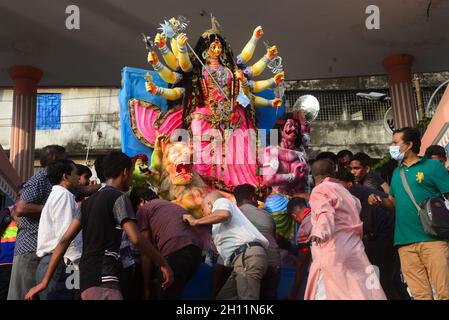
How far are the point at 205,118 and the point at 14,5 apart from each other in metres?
3.95

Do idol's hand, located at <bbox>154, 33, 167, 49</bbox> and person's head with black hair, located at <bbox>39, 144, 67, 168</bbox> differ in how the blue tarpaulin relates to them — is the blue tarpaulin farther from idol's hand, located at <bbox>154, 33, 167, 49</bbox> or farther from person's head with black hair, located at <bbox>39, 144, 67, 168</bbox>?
person's head with black hair, located at <bbox>39, 144, 67, 168</bbox>

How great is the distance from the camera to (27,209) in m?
4.72

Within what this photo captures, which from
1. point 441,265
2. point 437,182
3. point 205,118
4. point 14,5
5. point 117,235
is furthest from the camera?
point 14,5

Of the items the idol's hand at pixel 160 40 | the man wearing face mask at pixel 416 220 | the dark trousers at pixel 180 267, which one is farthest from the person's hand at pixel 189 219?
the idol's hand at pixel 160 40

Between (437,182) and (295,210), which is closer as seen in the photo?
(437,182)

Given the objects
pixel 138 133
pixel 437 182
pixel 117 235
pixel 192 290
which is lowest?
pixel 192 290

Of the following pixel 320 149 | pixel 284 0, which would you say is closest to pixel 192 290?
pixel 284 0

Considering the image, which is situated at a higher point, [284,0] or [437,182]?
[284,0]

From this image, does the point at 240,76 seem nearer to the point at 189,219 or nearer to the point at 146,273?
the point at 189,219

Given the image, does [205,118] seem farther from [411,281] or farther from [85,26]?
[411,281]

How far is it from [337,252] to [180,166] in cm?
323

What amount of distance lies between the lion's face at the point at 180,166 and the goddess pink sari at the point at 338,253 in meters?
2.90

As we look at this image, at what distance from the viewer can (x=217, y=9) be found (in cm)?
998

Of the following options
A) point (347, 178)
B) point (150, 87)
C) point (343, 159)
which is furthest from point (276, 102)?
point (347, 178)
